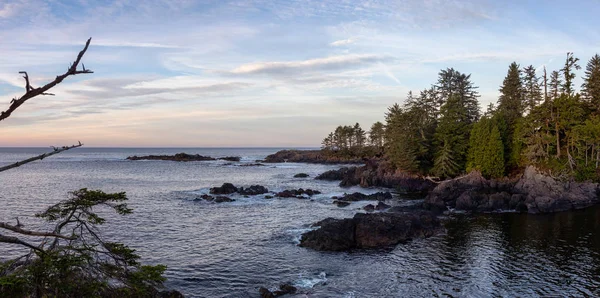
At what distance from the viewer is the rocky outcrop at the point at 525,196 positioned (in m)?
44.4

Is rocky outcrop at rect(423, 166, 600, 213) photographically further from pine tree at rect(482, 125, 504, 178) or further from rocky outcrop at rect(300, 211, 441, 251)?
rocky outcrop at rect(300, 211, 441, 251)

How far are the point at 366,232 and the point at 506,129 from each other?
44000 millimetres

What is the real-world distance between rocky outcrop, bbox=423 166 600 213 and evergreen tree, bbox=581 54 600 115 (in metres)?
17.6

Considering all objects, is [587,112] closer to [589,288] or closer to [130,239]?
[589,288]

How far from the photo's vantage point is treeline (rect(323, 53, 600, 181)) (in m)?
51.6

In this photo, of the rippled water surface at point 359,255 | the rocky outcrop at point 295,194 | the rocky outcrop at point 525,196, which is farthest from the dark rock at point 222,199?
the rocky outcrop at point 525,196

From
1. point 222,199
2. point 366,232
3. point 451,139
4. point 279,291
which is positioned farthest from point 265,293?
point 451,139

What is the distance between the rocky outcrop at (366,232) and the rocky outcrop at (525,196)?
1144cm

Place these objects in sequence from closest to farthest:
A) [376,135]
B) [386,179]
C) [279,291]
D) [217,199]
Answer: [279,291] → [217,199] → [386,179] → [376,135]

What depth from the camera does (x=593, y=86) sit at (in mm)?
60938

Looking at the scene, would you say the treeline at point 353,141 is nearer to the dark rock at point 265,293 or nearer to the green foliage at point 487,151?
the green foliage at point 487,151

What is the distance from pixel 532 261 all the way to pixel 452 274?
695cm

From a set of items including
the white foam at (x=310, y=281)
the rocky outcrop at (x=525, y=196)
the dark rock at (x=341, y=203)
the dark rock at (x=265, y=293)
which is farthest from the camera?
the dark rock at (x=341, y=203)

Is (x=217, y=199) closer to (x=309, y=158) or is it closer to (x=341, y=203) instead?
(x=341, y=203)
